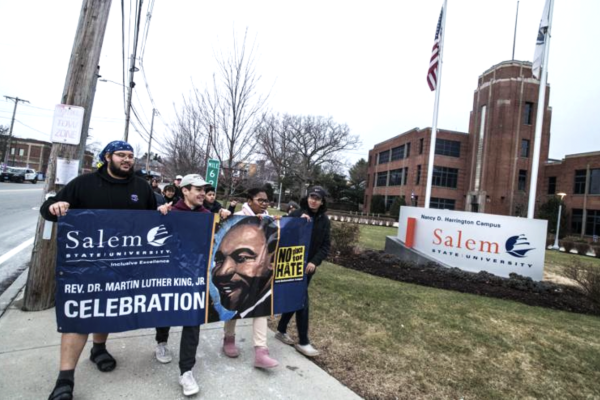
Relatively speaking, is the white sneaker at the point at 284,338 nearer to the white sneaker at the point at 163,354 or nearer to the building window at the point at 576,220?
the white sneaker at the point at 163,354

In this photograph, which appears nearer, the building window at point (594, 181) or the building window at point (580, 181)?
the building window at point (594, 181)

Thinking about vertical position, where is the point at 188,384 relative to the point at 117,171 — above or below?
below

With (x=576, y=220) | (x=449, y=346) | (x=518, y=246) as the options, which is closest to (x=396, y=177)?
(x=576, y=220)

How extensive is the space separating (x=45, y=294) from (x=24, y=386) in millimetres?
1967

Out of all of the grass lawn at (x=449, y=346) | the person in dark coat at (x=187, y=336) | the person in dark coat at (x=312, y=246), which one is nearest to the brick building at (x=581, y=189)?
the grass lawn at (x=449, y=346)

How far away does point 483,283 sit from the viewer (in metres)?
8.42

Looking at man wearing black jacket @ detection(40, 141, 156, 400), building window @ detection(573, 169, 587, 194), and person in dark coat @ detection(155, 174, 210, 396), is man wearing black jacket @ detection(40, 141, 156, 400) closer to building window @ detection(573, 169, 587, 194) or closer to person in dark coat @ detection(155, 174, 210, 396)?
person in dark coat @ detection(155, 174, 210, 396)

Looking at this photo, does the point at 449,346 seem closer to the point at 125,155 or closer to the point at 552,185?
the point at 125,155

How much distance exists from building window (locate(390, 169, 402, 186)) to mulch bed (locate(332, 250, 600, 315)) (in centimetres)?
4897

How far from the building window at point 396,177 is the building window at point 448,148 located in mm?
8059

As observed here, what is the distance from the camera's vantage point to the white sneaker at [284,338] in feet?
13.8

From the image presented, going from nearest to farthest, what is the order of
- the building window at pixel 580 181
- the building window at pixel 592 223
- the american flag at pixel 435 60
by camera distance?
the american flag at pixel 435 60 < the building window at pixel 592 223 < the building window at pixel 580 181

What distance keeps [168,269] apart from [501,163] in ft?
161

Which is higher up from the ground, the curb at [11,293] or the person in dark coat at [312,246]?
the person in dark coat at [312,246]
